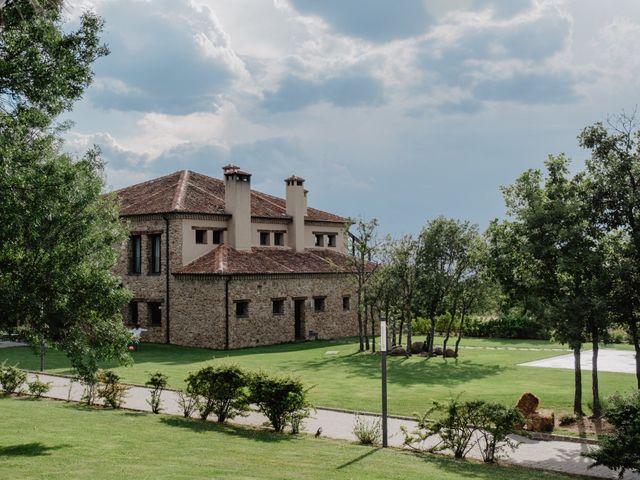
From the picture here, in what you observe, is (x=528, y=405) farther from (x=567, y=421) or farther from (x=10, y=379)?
(x=10, y=379)

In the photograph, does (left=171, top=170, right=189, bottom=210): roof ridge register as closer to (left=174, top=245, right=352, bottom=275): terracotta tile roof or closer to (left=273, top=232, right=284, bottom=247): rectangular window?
(left=174, top=245, right=352, bottom=275): terracotta tile roof

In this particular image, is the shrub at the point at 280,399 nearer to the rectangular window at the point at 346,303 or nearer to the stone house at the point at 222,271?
the stone house at the point at 222,271

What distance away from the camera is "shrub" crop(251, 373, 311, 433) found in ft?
52.6

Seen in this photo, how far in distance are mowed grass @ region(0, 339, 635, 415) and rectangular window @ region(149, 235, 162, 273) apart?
4848mm

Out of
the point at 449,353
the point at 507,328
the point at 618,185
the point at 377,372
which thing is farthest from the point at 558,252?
the point at 507,328

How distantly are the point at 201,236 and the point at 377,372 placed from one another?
54.8ft

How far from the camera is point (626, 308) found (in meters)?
16.8

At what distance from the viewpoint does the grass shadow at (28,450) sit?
43.0 feet

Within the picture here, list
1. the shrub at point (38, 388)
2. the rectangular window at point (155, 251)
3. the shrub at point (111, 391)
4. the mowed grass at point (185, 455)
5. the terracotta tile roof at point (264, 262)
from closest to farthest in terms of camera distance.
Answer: the mowed grass at point (185, 455), the shrub at point (111, 391), the shrub at point (38, 388), the terracotta tile roof at point (264, 262), the rectangular window at point (155, 251)

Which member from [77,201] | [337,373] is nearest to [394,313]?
[337,373]

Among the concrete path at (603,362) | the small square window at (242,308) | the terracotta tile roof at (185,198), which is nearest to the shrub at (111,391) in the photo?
the small square window at (242,308)


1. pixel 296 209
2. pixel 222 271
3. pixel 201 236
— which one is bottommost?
pixel 222 271

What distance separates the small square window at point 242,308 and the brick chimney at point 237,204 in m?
4.51

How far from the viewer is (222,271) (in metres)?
37.0
